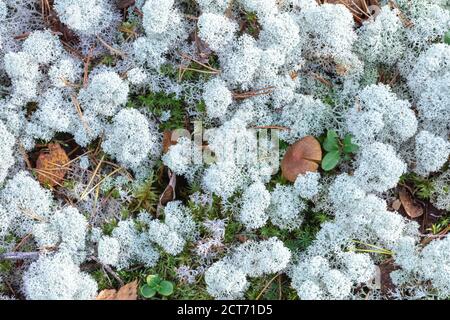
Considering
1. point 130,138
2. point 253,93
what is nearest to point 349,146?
point 253,93

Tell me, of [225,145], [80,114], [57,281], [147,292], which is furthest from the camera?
[80,114]

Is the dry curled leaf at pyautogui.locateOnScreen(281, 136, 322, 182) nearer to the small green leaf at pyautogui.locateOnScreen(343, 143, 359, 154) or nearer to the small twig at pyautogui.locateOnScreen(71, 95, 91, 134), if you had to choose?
the small green leaf at pyautogui.locateOnScreen(343, 143, 359, 154)

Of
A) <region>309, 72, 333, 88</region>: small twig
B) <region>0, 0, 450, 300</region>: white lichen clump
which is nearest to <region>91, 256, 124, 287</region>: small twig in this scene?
<region>0, 0, 450, 300</region>: white lichen clump

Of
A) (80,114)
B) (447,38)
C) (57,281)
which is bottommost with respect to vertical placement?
(57,281)

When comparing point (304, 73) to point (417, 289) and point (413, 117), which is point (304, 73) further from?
point (417, 289)

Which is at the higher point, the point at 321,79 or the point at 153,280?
the point at 321,79

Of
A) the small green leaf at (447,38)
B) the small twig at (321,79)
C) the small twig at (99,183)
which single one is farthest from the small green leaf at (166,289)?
the small green leaf at (447,38)

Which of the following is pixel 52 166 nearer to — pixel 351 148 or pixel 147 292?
Result: pixel 147 292
